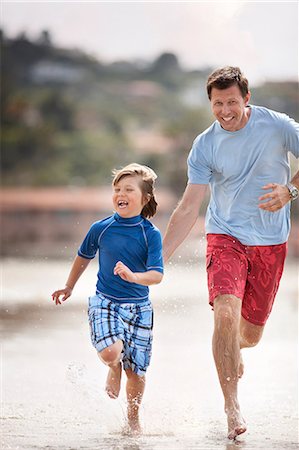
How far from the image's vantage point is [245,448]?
5.81 metres

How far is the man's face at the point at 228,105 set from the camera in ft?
20.4

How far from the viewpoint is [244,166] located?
20.8ft

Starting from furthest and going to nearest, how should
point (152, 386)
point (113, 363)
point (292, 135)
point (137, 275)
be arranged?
point (152, 386) < point (292, 135) < point (113, 363) < point (137, 275)

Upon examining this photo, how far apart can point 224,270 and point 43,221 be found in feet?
139

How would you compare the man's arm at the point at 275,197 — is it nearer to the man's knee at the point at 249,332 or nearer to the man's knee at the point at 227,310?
the man's knee at the point at 227,310

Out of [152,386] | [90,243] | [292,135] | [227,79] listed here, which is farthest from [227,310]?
[152,386]

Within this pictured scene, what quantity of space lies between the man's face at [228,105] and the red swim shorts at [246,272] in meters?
0.59

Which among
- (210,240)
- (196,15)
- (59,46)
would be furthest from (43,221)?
(210,240)

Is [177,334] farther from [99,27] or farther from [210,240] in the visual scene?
[99,27]

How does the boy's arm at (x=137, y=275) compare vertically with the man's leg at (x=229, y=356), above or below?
above

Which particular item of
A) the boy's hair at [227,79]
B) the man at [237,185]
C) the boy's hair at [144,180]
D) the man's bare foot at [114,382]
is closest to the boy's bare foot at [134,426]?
the man's bare foot at [114,382]

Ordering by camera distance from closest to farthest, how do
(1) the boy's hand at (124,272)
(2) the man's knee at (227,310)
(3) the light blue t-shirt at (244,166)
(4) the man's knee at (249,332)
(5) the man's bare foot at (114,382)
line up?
(1) the boy's hand at (124,272), (2) the man's knee at (227,310), (5) the man's bare foot at (114,382), (3) the light blue t-shirt at (244,166), (4) the man's knee at (249,332)

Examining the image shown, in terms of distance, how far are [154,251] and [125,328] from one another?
0.41 metres

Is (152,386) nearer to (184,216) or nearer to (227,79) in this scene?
(184,216)
